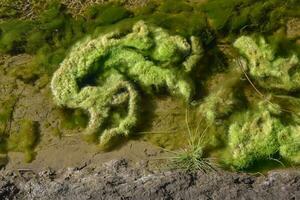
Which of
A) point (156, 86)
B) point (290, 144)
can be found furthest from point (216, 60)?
point (290, 144)

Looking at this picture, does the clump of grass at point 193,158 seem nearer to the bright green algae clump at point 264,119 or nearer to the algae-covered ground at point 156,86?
the algae-covered ground at point 156,86

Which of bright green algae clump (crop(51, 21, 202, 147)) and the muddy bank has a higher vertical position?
bright green algae clump (crop(51, 21, 202, 147))

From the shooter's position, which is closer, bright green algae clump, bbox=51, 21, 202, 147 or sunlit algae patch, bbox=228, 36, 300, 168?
sunlit algae patch, bbox=228, 36, 300, 168

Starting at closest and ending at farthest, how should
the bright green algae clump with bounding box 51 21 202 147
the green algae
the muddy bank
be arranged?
the muddy bank < the green algae < the bright green algae clump with bounding box 51 21 202 147

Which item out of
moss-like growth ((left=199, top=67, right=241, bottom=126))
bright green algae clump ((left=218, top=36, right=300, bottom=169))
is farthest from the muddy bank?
moss-like growth ((left=199, top=67, right=241, bottom=126))

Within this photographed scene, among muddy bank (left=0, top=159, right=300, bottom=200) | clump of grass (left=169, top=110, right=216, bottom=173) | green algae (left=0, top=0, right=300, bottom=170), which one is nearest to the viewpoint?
muddy bank (left=0, top=159, right=300, bottom=200)

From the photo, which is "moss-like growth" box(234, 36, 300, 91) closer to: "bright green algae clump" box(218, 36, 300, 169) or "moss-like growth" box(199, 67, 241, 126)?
"bright green algae clump" box(218, 36, 300, 169)

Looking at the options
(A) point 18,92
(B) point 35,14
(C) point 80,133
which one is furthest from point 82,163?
(B) point 35,14

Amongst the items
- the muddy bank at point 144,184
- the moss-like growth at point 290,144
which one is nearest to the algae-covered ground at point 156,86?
the moss-like growth at point 290,144
